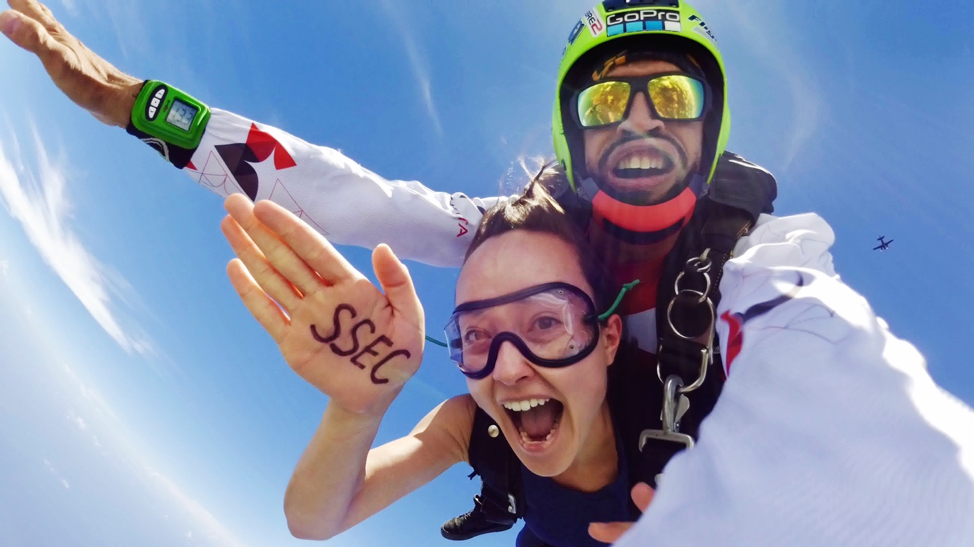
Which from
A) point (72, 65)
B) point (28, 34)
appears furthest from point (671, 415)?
point (28, 34)

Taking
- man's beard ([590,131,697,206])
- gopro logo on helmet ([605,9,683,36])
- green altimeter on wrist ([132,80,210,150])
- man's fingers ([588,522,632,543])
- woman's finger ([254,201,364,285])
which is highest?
gopro logo on helmet ([605,9,683,36])

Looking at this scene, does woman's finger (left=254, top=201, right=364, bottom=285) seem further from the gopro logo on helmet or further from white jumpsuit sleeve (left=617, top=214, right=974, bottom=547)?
the gopro logo on helmet

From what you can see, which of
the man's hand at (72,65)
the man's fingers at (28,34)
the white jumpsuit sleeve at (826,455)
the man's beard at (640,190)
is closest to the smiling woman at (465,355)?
the man's beard at (640,190)

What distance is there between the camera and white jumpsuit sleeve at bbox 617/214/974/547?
55 cm

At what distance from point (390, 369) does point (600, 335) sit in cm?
85

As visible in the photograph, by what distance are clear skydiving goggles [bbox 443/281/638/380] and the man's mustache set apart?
66 centimetres

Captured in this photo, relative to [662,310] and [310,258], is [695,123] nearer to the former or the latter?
[662,310]

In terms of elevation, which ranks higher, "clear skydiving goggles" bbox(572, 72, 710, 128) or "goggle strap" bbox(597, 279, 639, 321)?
"clear skydiving goggles" bbox(572, 72, 710, 128)

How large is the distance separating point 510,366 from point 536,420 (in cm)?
40

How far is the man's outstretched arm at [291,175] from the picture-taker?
2.09 m

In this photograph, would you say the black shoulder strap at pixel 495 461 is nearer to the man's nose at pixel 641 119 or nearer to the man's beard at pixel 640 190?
the man's beard at pixel 640 190

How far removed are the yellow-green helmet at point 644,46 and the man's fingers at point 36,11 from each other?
240 cm

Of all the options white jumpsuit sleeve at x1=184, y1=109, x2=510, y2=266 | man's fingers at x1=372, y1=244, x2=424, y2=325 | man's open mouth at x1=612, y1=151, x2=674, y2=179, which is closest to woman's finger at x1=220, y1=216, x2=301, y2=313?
man's fingers at x1=372, y1=244, x2=424, y2=325

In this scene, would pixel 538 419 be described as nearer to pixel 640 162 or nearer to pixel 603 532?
pixel 603 532
